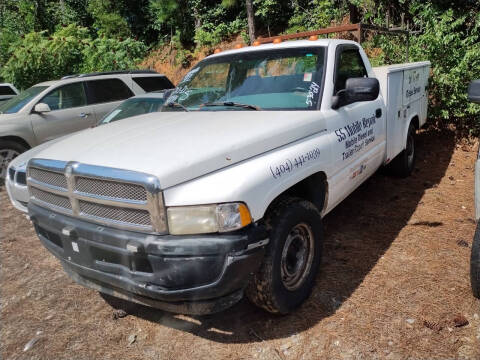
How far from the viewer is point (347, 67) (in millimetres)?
3910

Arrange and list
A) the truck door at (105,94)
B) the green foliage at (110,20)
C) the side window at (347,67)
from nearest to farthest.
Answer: the side window at (347,67) < the truck door at (105,94) < the green foliage at (110,20)

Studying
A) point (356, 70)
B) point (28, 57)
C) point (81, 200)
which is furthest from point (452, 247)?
point (28, 57)

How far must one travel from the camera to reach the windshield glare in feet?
20.2

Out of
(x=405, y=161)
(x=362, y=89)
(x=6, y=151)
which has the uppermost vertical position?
(x=362, y=89)

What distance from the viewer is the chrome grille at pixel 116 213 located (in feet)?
7.45

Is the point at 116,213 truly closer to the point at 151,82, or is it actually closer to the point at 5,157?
the point at 5,157

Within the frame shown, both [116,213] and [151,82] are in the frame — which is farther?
[151,82]

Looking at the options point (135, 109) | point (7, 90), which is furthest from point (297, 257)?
point (7, 90)

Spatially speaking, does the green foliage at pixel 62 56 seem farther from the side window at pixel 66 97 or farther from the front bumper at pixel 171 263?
the front bumper at pixel 171 263

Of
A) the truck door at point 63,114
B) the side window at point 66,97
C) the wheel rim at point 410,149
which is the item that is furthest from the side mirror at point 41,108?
the wheel rim at point 410,149

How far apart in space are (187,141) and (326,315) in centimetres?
162

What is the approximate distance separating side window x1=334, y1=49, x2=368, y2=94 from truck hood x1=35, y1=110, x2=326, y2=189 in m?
0.65

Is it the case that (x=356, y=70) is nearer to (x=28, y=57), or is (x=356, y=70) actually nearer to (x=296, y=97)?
(x=296, y=97)

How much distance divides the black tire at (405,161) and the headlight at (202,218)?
418cm
